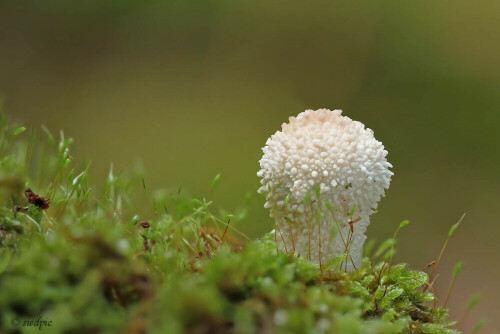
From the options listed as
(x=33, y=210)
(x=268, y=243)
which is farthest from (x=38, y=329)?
(x=268, y=243)

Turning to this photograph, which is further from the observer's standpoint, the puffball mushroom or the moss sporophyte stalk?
the puffball mushroom

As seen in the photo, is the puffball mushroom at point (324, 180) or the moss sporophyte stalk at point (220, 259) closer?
the moss sporophyte stalk at point (220, 259)

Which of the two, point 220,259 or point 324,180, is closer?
point 220,259

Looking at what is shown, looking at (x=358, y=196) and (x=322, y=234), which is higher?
(x=358, y=196)

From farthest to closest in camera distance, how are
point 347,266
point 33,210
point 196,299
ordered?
point 347,266
point 33,210
point 196,299

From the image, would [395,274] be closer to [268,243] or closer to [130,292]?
[268,243]
